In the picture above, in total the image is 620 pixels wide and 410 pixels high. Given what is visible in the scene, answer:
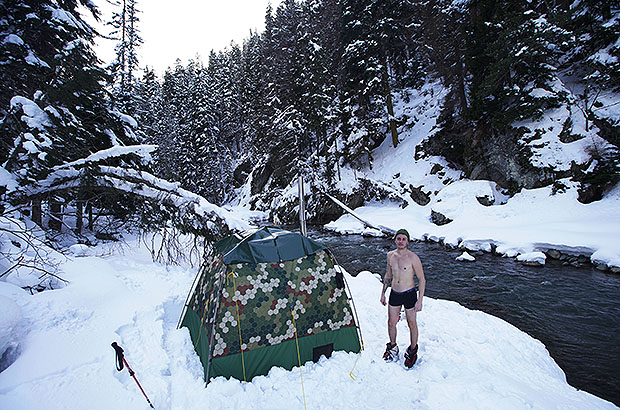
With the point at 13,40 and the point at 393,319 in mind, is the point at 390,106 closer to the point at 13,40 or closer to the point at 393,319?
the point at 13,40

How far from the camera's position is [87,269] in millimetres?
5691

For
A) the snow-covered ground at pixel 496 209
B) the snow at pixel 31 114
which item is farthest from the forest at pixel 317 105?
the snow-covered ground at pixel 496 209

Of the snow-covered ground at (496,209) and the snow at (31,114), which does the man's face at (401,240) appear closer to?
the snow at (31,114)

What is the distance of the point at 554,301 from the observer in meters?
6.95

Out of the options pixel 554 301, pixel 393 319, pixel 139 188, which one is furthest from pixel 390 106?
pixel 393 319

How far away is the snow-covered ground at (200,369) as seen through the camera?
10.2 feet

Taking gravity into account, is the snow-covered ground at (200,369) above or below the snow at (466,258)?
above

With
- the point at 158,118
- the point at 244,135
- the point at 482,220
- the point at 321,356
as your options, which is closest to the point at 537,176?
the point at 482,220

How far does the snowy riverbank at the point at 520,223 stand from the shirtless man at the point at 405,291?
8.12 metres

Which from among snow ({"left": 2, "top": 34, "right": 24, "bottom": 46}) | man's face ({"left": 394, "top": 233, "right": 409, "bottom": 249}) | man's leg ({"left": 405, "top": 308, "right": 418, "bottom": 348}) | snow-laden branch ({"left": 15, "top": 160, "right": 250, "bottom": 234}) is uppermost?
snow ({"left": 2, "top": 34, "right": 24, "bottom": 46})

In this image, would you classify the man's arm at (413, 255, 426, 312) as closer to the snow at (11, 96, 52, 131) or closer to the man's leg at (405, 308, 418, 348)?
the man's leg at (405, 308, 418, 348)

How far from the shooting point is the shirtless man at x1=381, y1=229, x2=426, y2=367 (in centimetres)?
404

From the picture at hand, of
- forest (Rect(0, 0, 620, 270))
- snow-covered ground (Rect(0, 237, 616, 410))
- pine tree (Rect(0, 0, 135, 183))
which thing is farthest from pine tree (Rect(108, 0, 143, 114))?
snow-covered ground (Rect(0, 237, 616, 410))

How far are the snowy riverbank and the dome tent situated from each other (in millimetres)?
8763
